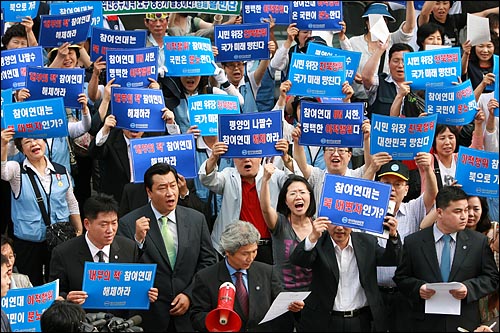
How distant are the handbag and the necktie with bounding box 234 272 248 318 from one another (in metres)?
2.04

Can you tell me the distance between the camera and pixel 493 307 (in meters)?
9.43

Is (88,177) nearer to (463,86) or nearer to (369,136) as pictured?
(369,136)

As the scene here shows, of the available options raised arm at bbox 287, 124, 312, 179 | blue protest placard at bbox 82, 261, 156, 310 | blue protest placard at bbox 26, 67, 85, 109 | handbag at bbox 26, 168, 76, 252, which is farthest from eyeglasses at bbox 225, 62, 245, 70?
blue protest placard at bbox 82, 261, 156, 310

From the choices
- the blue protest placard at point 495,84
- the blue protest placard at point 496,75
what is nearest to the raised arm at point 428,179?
the blue protest placard at point 495,84

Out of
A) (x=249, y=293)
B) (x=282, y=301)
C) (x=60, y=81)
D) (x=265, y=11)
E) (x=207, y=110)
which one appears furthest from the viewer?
(x=265, y=11)

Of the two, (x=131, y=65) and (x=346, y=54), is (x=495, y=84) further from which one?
(x=131, y=65)

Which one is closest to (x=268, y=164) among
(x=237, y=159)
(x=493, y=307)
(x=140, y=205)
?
(x=237, y=159)

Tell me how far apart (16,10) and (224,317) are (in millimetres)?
5651

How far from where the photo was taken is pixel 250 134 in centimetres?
1177

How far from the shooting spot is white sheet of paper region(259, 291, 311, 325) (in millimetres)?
10266

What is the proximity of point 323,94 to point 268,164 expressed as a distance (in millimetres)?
1810

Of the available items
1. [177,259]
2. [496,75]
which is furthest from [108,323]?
[496,75]

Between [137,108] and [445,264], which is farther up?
[137,108]

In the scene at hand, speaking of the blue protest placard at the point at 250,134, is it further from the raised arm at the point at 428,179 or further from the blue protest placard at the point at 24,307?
the blue protest placard at the point at 24,307
